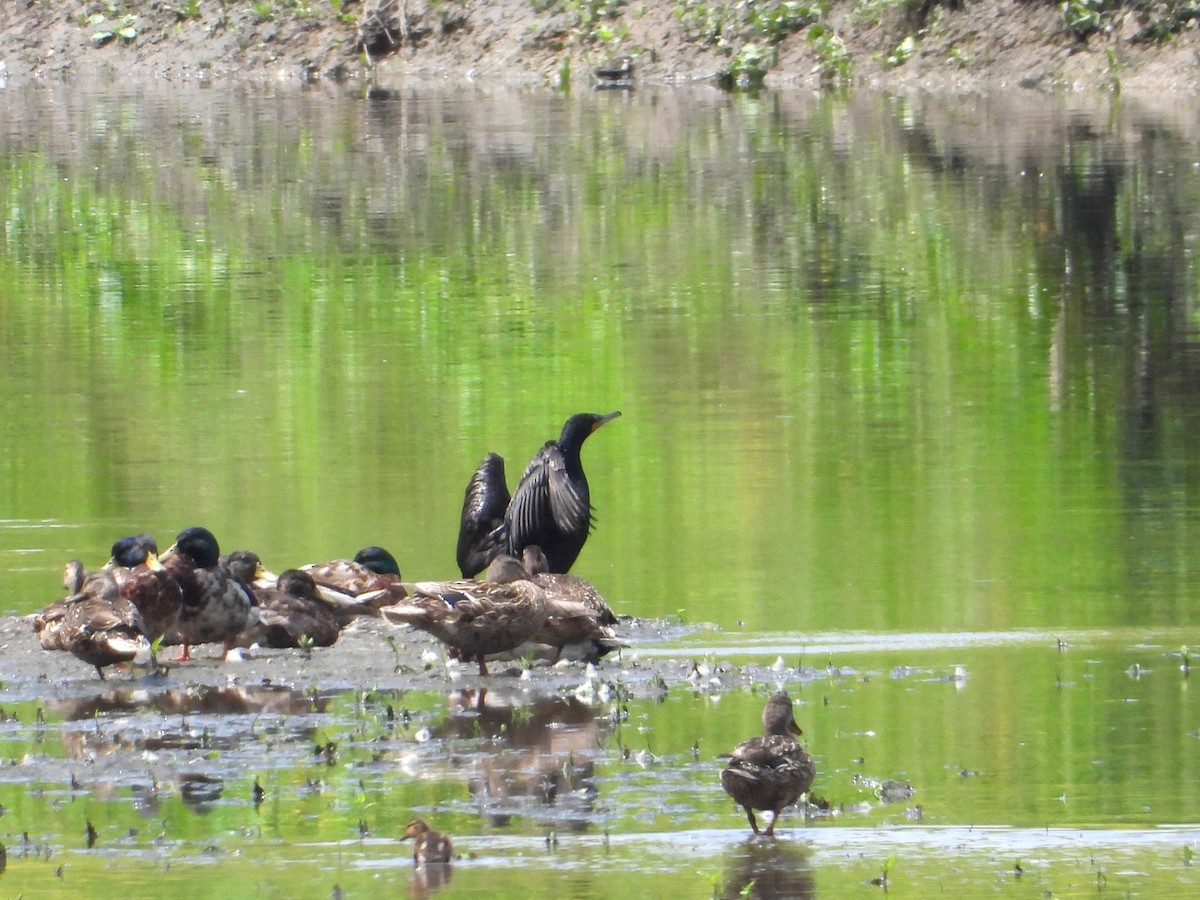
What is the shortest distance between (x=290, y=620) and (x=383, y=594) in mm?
608

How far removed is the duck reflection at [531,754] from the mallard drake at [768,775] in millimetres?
489

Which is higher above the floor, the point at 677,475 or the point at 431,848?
the point at 677,475

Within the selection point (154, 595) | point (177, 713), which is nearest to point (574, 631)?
point (177, 713)

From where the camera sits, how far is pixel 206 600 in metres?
9.81

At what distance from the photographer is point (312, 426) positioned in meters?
14.9

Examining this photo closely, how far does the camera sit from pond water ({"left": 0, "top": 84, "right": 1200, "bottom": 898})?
277 inches

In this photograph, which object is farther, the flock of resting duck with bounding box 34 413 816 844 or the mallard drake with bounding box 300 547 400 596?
the mallard drake with bounding box 300 547 400 596

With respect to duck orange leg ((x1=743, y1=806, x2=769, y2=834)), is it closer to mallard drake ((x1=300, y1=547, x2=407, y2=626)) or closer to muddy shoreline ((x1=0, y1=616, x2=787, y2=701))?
muddy shoreline ((x1=0, y1=616, x2=787, y2=701))

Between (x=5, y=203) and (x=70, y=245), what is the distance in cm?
442

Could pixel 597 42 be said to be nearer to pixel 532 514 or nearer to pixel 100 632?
pixel 532 514

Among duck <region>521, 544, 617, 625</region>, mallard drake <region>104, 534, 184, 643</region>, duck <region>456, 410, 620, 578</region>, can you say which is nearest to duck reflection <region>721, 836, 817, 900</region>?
duck <region>521, 544, 617, 625</region>

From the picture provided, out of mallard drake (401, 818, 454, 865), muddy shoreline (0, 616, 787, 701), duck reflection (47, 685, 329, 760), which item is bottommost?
mallard drake (401, 818, 454, 865)

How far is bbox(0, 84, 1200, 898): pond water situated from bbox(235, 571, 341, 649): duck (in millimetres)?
836

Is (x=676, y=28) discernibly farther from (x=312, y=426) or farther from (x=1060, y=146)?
(x=312, y=426)
